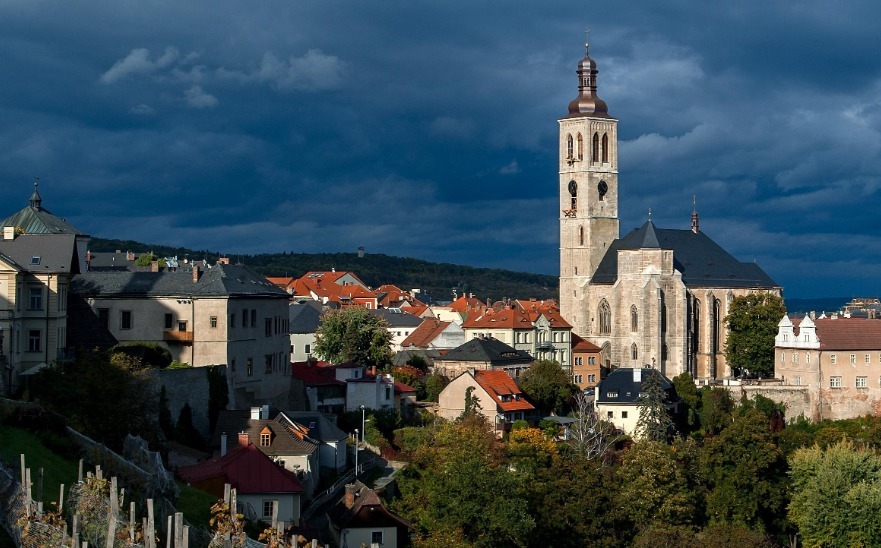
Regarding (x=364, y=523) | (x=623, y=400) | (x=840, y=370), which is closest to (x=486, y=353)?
(x=623, y=400)

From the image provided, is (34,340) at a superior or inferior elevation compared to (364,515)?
superior

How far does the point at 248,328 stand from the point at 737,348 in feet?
153

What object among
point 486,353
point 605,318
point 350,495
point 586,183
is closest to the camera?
point 350,495

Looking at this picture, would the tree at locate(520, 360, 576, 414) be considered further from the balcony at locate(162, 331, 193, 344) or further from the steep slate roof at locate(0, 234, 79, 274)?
the steep slate roof at locate(0, 234, 79, 274)

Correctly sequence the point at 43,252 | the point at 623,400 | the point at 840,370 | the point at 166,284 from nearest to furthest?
the point at 43,252
the point at 166,284
the point at 623,400
the point at 840,370

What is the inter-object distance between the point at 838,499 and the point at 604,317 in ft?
150

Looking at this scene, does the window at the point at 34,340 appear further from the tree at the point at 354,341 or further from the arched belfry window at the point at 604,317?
the arched belfry window at the point at 604,317

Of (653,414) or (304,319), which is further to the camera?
(304,319)

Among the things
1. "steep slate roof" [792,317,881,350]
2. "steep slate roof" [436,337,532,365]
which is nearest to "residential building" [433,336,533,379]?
"steep slate roof" [436,337,532,365]

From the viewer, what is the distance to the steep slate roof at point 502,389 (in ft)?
243

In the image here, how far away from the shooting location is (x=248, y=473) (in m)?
43.5

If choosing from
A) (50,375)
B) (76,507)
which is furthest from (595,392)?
(76,507)

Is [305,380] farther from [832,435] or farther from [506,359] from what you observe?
[832,435]

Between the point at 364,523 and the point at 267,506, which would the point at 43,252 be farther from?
the point at 364,523
